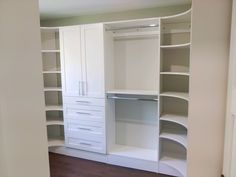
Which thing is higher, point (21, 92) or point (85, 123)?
point (21, 92)

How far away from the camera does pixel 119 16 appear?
3.28 m

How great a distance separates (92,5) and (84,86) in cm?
126

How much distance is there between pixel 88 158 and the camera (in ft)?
11.3

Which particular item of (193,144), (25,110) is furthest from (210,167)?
(25,110)

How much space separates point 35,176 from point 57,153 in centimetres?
300

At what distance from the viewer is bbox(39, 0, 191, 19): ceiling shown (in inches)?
106

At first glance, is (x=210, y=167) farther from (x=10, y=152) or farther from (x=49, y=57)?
(x=49, y=57)

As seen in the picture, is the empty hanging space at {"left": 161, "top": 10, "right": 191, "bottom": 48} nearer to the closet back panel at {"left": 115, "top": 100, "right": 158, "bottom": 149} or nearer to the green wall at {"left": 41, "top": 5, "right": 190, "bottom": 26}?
the green wall at {"left": 41, "top": 5, "right": 190, "bottom": 26}

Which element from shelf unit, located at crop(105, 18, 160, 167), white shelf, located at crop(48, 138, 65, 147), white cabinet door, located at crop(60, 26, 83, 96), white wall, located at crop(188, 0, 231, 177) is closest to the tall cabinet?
white cabinet door, located at crop(60, 26, 83, 96)

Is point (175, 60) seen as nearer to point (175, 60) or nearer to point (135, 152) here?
point (175, 60)

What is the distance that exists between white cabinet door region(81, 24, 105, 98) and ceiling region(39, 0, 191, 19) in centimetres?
29

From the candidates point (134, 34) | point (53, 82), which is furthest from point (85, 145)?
point (134, 34)

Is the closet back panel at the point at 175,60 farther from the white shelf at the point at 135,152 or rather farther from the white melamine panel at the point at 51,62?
the white melamine panel at the point at 51,62

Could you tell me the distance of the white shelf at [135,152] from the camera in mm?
3084
